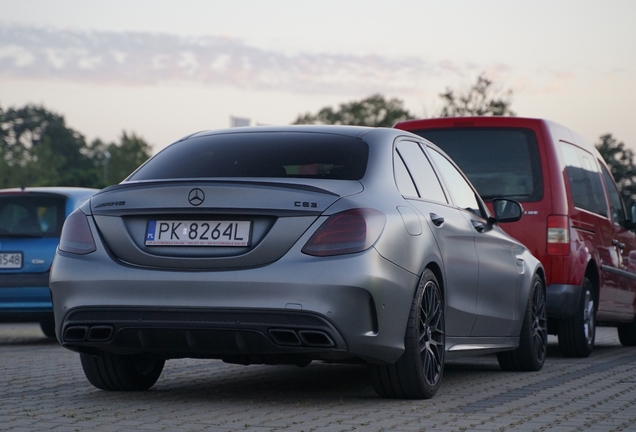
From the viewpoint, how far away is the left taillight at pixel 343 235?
18.4 ft

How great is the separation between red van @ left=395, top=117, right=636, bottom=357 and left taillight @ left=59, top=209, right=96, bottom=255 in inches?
174

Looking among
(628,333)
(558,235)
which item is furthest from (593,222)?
(628,333)

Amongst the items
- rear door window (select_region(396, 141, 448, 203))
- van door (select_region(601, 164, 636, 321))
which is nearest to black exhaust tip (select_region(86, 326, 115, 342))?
rear door window (select_region(396, 141, 448, 203))

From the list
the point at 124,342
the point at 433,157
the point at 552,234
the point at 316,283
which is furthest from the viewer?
the point at 552,234

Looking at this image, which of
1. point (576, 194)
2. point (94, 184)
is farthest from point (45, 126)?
point (576, 194)

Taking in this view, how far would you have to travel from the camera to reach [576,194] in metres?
9.95

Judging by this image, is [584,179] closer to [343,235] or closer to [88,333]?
[343,235]

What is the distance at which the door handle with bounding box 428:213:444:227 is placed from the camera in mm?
6606

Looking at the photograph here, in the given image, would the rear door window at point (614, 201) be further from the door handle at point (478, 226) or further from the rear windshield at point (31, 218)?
the rear windshield at point (31, 218)

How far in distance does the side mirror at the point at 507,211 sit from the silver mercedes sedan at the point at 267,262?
1.53 m

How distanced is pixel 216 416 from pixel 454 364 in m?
4.18

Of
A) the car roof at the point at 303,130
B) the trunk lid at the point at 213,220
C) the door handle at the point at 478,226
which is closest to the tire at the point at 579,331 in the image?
the door handle at the point at 478,226

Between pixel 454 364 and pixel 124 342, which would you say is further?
pixel 454 364

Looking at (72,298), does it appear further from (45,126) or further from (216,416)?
(45,126)
